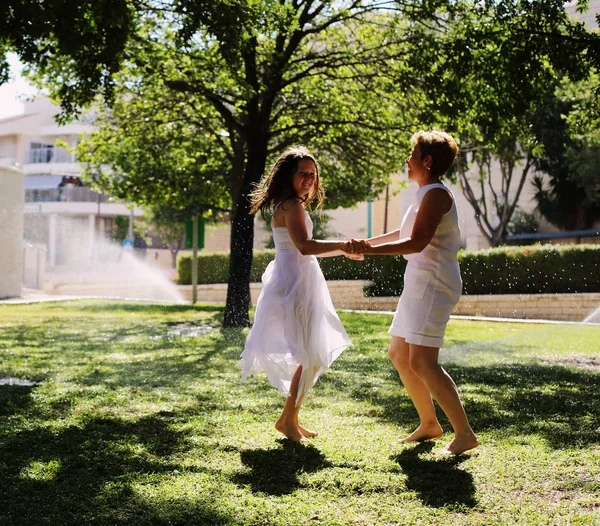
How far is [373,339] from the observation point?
466 inches

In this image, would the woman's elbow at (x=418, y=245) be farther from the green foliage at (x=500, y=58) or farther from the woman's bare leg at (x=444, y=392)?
the green foliage at (x=500, y=58)

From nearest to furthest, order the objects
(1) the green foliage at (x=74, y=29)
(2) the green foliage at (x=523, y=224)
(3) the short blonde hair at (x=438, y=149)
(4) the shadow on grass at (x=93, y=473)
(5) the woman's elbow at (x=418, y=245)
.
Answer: (4) the shadow on grass at (x=93, y=473)
(5) the woman's elbow at (x=418, y=245)
(3) the short blonde hair at (x=438, y=149)
(1) the green foliage at (x=74, y=29)
(2) the green foliage at (x=523, y=224)

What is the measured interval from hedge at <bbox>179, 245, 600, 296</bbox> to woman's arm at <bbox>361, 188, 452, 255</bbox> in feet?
54.5

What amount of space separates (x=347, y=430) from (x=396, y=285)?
17.1 meters

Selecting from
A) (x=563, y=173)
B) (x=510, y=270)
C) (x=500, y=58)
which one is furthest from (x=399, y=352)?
(x=563, y=173)

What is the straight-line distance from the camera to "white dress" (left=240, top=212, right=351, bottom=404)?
4.67 m

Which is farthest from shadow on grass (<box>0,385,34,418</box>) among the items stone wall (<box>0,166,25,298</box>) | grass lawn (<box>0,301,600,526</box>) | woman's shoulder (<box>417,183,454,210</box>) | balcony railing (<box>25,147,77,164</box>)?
balcony railing (<box>25,147,77,164</box>)

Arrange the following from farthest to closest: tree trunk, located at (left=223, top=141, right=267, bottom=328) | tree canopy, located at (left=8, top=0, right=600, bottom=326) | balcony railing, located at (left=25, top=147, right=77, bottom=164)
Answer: balcony railing, located at (left=25, top=147, right=77, bottom=164) → tree trunk, located at (left=223, top=141, right=267, bottom=328) → tree canopy, located at (left=8, top=0, right=600, bottom=326)

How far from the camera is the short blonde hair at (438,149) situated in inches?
175

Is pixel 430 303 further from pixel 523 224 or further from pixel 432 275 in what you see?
pixel 523 224

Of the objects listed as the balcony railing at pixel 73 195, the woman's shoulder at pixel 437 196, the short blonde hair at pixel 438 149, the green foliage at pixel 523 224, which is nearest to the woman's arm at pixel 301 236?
the woman's shoulder at pixel 437 196

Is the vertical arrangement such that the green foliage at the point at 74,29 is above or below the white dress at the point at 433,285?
above

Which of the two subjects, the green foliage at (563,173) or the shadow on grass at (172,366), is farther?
the green foliage at (563,173)

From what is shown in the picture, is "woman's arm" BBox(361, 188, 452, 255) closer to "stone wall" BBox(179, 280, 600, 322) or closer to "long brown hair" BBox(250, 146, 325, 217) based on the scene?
"long brown hair" BBox(250, 146, 325, 217)
